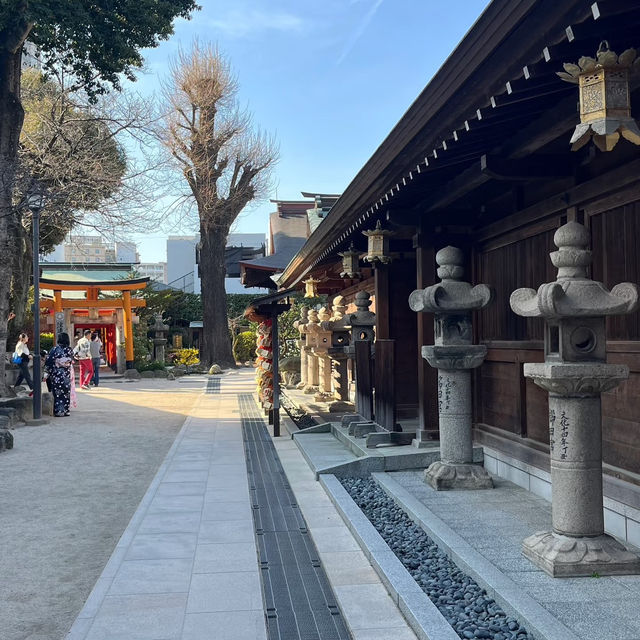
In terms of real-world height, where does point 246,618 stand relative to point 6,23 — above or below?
below

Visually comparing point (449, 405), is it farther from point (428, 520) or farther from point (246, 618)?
point (246, 618)

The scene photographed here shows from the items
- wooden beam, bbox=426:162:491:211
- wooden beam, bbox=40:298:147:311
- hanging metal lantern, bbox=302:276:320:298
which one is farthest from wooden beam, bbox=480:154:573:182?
wooden beam, bbox=40:298:147:311

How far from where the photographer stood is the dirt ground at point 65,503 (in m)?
4.39

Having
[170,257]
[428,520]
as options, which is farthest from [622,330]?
[170,257]

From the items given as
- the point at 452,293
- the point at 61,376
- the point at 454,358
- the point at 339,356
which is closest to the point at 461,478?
the point at 454,358

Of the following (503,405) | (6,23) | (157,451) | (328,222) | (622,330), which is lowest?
(157,451)

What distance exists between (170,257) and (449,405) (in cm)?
5579

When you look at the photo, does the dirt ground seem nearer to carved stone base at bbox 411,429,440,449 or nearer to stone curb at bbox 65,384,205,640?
stone curb at bbox 65,384,205,640

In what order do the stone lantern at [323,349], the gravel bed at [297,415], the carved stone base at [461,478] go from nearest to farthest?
the carved stone base at [461,478]
the gravel bed at [297,415]
the stone lantern at [323,349]

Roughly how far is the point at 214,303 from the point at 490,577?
97.7 feet

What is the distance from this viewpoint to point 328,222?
9.24 m

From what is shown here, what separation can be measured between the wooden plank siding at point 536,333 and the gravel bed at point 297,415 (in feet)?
16.1

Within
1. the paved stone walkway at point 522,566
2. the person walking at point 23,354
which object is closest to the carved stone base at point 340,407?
the paved stone walkway at point 522,566

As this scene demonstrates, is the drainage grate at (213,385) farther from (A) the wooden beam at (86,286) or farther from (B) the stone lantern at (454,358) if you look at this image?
(B) the stone lantern at (454,358)
